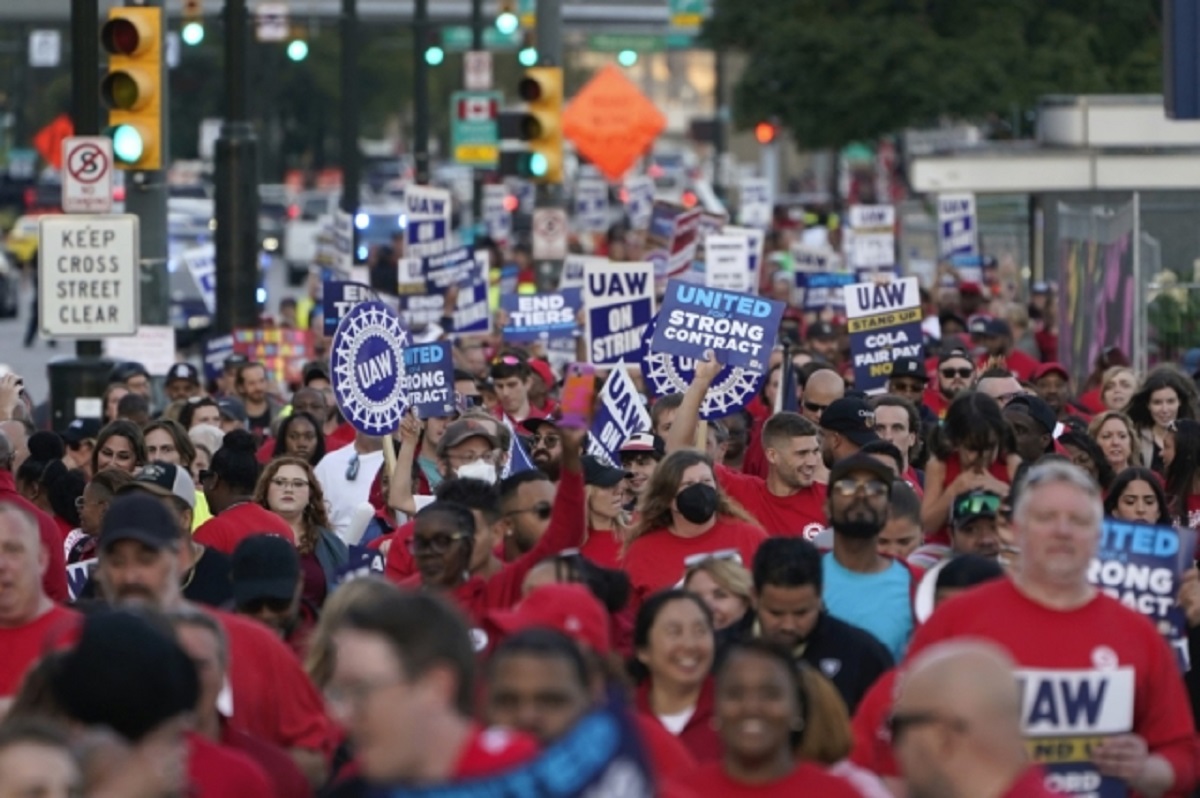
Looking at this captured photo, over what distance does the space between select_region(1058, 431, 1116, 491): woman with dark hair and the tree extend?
113ft

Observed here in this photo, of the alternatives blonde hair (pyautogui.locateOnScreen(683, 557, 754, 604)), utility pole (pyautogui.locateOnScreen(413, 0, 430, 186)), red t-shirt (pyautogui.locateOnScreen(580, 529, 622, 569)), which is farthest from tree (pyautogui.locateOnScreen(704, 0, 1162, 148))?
blonde hair (pyautogui.locateOnScreen(683, 557, 754, 604))

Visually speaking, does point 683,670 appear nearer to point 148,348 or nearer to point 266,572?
point 266,572

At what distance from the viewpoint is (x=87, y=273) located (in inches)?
660

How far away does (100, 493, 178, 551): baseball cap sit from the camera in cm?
732

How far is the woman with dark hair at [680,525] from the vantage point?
10.1 m

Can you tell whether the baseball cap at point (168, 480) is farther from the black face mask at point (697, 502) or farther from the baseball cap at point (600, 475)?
the black face mask at point (697, 502)

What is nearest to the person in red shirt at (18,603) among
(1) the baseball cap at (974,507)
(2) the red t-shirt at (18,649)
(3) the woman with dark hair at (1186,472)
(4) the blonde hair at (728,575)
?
(2) the red t-shirt at (18,649)

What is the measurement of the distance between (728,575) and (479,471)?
2.54 metres

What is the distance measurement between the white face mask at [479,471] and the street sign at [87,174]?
6.16m

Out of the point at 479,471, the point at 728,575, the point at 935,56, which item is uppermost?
the point at 935,56

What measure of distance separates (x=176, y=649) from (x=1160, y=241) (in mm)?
21544

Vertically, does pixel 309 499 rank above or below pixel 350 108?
below

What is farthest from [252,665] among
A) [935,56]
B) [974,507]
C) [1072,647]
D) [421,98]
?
[935,56]

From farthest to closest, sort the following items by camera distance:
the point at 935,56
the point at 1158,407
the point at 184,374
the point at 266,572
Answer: the point at 935,56, the point at 184,374, the point at 1158,407, the point at 266,572
